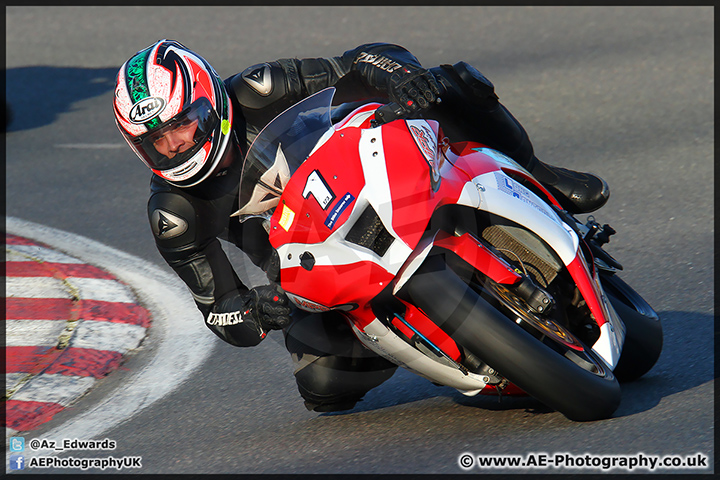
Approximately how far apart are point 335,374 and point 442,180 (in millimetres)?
1131

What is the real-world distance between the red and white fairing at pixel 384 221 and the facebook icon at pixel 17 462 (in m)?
1.60

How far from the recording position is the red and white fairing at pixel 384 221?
9.75 feet

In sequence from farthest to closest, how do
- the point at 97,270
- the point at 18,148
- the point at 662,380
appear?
the point at 18,148 → the point at 97,270 → the point at 662,380

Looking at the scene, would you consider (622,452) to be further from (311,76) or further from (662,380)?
(311,76)

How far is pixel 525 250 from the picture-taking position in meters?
3.42

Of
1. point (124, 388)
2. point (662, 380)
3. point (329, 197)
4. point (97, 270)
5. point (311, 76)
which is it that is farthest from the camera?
point (97, 270)

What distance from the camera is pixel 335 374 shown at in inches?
152

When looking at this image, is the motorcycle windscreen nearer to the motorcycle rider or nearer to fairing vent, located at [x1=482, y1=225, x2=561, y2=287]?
the motorcycle rider

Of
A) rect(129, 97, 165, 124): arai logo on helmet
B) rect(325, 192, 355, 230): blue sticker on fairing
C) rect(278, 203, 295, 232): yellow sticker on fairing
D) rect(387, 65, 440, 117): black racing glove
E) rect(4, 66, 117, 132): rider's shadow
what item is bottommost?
rect(4, 66, 117, 132): rider's shadow

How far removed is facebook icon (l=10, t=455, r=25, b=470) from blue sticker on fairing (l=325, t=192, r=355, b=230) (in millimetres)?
1899

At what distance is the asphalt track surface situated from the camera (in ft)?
11.5

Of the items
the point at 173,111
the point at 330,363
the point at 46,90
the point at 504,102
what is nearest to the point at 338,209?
the point at 173,111

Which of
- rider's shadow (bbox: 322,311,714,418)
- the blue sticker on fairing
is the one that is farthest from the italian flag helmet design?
rider's shadow (bbox: 322,311,714,418)

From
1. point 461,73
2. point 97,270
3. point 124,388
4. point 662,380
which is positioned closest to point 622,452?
point 662,380
